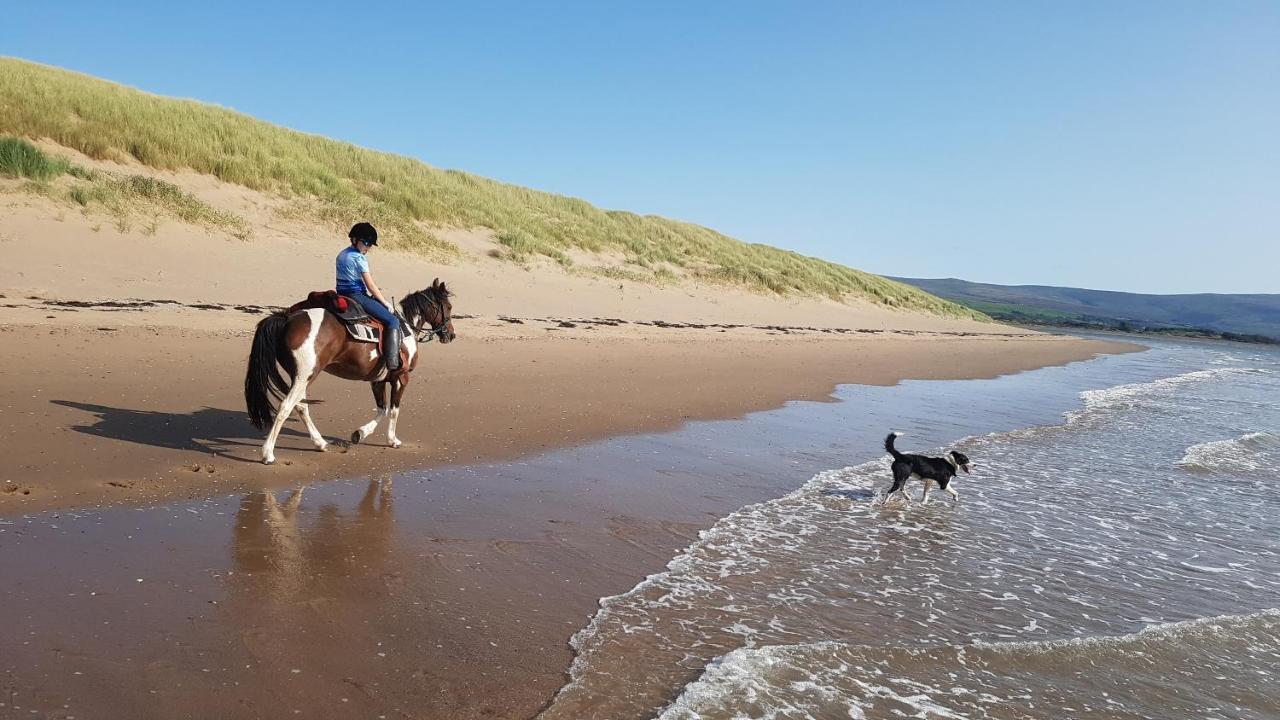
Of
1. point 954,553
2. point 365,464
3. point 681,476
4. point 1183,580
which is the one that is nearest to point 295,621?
point 365,464

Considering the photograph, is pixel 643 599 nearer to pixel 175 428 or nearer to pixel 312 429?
pixel 312 429

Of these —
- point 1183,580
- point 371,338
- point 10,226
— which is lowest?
point 1183,580

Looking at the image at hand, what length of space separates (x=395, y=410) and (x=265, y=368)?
1.37m

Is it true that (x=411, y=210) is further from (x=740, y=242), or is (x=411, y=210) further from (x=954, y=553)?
(x=740, y=242)

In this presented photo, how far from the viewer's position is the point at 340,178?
86.0 feet

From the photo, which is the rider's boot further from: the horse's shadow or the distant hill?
the distant hill

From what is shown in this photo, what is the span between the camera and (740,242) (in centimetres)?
4931

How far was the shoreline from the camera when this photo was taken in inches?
250

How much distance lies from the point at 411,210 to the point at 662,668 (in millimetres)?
23837

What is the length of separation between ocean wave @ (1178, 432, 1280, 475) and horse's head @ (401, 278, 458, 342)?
9923 millimetres

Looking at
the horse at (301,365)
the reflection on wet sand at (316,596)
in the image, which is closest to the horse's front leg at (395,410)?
the horse at (301,365)

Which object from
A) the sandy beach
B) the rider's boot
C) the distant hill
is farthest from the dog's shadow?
the distant hill

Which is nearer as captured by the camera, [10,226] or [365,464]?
[365,464]

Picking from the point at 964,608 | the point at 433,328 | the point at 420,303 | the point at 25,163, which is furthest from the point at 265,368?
the point at 25,163
